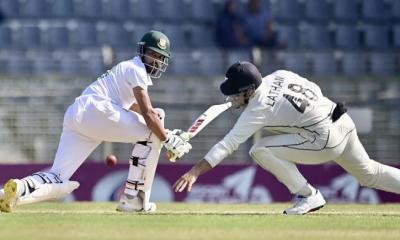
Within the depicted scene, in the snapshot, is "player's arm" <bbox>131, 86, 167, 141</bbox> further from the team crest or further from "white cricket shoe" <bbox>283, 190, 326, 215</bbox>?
"white cricket shoe" <bbox>283, 190, 326, 215</bbox>

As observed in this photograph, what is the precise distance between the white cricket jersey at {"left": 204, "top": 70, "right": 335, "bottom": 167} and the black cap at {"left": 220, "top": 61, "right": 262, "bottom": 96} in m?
0.11

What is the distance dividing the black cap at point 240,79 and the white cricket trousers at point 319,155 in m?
0.57

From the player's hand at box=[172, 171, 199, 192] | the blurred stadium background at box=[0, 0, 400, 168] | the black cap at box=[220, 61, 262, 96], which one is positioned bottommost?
the blurred stadium background at box=[0, 0, 400, 168]

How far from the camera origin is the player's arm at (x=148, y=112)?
10.3 meters

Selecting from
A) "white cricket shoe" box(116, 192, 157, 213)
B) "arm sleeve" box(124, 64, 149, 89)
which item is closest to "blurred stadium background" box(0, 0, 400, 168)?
"white cricket shoe" box(116, 192, 157, 213)

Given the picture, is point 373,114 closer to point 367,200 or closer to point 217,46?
point 367,200

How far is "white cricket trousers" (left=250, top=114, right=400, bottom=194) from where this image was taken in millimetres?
10523

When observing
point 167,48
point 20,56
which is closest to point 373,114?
point 20,56

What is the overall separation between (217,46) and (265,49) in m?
0.80

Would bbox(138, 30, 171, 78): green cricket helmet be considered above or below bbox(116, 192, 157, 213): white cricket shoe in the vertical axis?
above

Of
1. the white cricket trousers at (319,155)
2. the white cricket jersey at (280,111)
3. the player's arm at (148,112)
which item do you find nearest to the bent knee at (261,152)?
the white cricket trousers at (319,155)

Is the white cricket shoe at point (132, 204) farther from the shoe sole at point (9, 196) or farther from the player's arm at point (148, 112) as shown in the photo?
the shoe sole at point (9, 196)

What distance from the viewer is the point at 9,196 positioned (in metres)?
10.2

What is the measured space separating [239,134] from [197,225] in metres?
1.11
